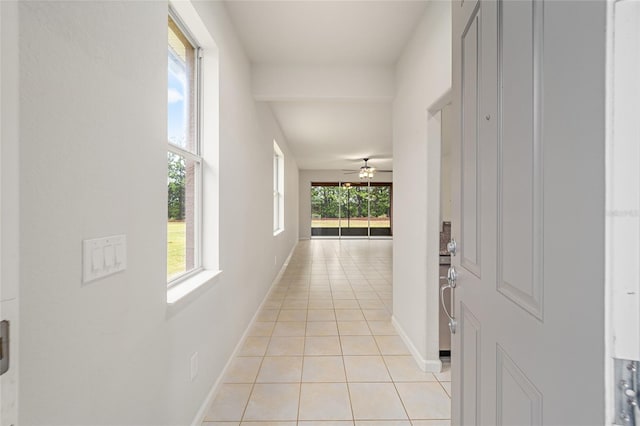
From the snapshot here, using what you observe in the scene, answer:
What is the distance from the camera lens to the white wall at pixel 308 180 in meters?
11.7

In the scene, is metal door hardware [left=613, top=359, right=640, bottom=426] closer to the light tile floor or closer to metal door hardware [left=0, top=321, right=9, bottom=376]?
metal door hardware [left=0, top=321, right=9, bottom=376]

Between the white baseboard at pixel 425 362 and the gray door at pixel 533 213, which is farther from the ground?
the gray door at pixel 533 213

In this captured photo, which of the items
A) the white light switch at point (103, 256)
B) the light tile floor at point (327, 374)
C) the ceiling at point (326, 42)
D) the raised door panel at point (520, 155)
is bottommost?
the light tile floor at point (327, 374)

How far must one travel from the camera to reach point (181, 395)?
1.55 m

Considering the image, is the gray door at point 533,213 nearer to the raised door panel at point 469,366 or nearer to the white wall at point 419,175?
the raised door panel at point 469,366

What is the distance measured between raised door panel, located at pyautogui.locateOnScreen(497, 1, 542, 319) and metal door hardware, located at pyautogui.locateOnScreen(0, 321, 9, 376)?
1003 mm

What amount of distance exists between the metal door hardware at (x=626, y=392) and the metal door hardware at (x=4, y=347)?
983mm

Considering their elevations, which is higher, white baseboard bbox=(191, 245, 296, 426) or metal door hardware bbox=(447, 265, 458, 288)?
metal door hardware bbox=(447, 265, 458, 288)

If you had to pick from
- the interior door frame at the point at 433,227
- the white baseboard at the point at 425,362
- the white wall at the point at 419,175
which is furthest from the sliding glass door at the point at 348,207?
the interior door frame at the point at 433,227

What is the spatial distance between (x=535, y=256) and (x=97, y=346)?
1207 millimetres

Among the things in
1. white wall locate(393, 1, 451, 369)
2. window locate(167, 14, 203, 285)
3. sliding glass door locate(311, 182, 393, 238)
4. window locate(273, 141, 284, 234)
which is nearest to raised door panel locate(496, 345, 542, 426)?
window locate(167, 14, 203, 285)

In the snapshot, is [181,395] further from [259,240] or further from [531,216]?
[259,240]

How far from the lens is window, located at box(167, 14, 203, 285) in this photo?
1.75 metres

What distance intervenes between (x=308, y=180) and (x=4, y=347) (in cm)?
1124
